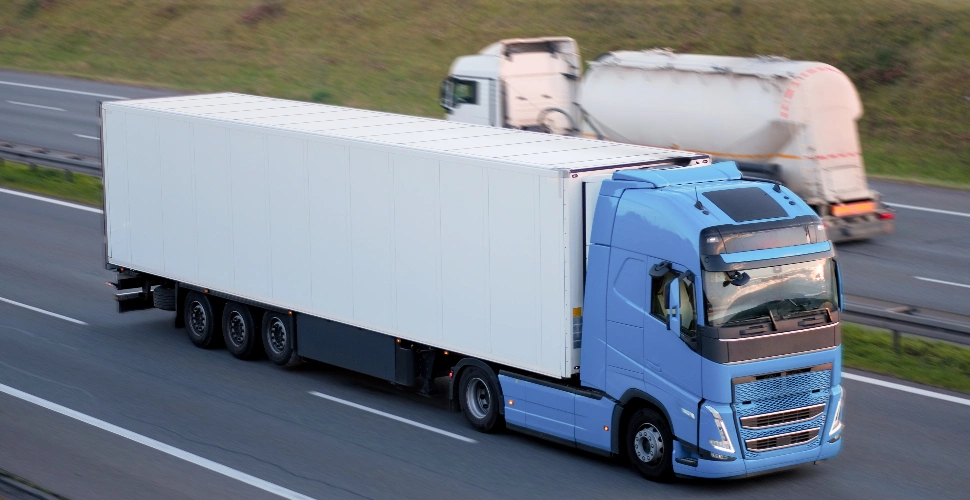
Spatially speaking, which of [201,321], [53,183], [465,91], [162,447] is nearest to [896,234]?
[465,91]

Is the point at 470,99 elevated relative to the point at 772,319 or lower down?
elevated

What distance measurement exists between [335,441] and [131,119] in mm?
6981

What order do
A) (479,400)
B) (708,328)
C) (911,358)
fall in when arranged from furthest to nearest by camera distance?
(911,358) < (479,400) < (708,328)


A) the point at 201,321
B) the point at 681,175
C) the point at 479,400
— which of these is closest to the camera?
the point at 681,175

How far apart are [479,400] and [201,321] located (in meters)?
5.68

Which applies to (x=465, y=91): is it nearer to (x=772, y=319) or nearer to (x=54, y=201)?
(x=54, y=201)

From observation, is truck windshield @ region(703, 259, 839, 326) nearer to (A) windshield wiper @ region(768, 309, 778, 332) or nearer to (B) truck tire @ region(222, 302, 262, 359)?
(A) windshield wiper @ region(768, 309, 778, 332)

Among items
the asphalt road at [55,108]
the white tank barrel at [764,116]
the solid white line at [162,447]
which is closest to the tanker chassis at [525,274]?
the solid white line at [162,447]

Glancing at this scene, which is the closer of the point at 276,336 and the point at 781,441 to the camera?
the point at 781,441

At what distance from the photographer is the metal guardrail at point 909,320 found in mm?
16406

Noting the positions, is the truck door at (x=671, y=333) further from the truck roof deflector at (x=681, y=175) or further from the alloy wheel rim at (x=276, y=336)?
the alloy wheel rim at (x=276, y=336)

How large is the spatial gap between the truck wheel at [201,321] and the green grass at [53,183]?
36.0ft

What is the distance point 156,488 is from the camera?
12781 millimetres

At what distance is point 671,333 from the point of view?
12.3m
